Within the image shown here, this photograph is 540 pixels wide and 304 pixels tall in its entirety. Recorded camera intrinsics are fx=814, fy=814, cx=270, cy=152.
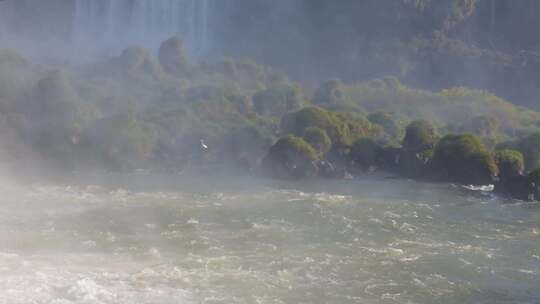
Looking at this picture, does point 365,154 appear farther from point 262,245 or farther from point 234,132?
point 262,245

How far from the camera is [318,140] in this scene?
4294 centimetres

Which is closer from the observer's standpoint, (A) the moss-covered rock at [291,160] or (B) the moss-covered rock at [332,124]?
(A) the moss-covered rock at [291,160]

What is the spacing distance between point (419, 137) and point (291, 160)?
777 centimetres

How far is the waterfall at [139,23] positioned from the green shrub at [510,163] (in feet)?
175

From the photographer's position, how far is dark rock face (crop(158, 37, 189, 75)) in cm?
6762

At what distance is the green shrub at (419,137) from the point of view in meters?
43.6

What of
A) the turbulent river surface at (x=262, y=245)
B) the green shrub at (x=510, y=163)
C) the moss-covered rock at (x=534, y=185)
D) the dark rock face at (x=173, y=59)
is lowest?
the turbulent river surface at (x=262, y=245)

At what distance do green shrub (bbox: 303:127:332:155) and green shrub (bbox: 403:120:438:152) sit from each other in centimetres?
468

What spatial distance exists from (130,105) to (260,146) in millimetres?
9621

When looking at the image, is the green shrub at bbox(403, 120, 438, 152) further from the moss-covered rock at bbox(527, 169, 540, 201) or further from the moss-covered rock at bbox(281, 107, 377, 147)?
the moss-covered rock at bbox(527, 169, 540, 201)

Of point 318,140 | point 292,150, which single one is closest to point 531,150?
point 318,140

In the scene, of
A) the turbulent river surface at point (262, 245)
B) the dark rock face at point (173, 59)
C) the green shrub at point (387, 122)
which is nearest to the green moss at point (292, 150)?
the turbulent river surface at point (262, 245)

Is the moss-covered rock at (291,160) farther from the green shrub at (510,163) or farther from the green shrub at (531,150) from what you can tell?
the green shrub at (531,150)

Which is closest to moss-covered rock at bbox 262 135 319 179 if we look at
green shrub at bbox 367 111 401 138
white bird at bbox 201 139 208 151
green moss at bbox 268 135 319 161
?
green moss at bbox 268 135 319 161
